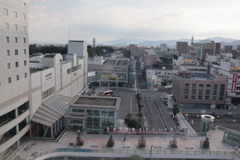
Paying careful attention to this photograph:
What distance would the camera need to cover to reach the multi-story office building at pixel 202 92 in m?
50.8

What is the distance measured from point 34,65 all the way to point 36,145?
17846mm

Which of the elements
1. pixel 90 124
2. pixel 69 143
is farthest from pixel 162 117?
pixel 69 143

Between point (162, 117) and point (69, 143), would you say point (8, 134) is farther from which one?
point (162, 117)

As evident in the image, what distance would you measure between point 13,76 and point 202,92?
43.6 meters

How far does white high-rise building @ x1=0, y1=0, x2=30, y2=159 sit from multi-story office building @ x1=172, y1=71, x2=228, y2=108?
3844 centimetres

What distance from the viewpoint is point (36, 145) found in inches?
935

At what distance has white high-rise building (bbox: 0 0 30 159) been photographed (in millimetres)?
20938

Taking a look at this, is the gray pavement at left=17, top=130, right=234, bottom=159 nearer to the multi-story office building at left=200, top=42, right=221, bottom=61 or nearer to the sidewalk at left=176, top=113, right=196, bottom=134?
the sidewalk at left=176, top=113, right=196, bottom=134

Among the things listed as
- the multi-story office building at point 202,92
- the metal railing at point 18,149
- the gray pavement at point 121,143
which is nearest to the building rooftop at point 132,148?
the gray pavement at point 121,143

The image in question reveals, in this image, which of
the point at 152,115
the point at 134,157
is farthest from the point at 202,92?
the point at 134,157

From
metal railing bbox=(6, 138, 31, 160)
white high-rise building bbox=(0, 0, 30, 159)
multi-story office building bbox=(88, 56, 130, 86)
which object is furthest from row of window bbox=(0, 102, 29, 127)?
multi-story office building bbox=(88, 56, 130, 86)

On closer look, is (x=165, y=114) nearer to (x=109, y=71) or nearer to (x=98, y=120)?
(x=98, y=120)

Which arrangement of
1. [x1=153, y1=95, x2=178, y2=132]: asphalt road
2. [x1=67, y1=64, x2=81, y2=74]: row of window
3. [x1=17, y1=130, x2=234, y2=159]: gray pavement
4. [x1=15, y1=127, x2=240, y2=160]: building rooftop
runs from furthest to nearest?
[x1=67, y1=64, x2=81, y2=74]: row of window, [x1=153, y1=95, x2=178, y2=132]: asphalt road, [x1=17, y1=130, x2=234, y2=159]: gray pavement, [x1=15, y1=127, x2=240, y2=160]: building rooftop

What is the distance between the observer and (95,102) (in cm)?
3119
